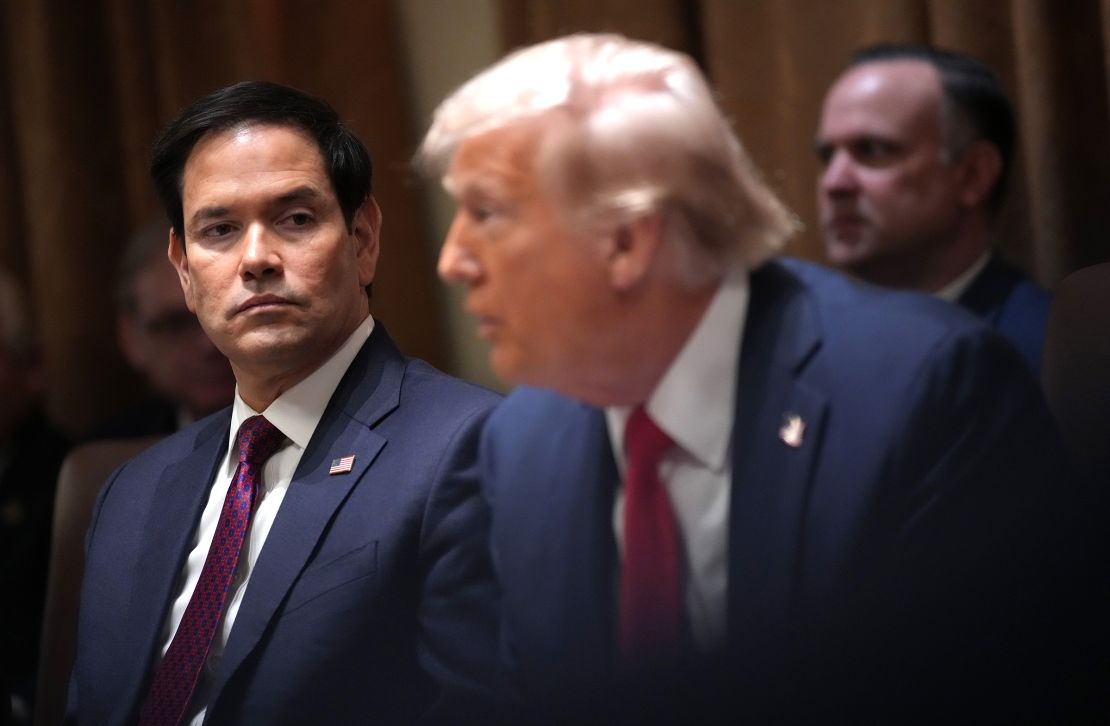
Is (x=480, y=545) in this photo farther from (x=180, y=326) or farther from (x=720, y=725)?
(x=180, y=326)

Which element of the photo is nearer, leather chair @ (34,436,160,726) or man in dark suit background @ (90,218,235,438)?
leather chair @ (34,436,160,726)

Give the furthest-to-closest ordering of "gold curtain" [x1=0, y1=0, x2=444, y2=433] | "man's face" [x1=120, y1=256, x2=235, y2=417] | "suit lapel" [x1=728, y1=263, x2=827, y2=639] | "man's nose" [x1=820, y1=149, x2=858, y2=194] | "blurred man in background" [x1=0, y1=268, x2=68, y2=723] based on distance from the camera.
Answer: "gold curtain" [x1=0, y1=0, x2=444, y2=433] < "man's face" [x1=120, y1=256, x2=235, y2=417] < "blurred man in background" [x1=0, y1=268, x2=68, y2=723] < "man's nose" [x1=820, y1=149, x2=858, y2=194] < "suit lapel" [x1=728, y1=263, x2=827, y2=639]

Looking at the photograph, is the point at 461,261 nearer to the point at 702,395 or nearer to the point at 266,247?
the point at 702,395

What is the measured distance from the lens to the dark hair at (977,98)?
1761 millimetres

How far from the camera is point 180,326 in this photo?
2730mm

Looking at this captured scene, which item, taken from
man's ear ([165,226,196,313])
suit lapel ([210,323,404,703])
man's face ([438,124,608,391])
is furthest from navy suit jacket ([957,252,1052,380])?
man's ear ([165,226,196,313])

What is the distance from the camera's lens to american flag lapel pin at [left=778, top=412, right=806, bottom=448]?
121 centimetres

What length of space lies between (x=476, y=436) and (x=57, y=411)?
195 centimetres

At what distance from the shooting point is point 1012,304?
1.58 metres

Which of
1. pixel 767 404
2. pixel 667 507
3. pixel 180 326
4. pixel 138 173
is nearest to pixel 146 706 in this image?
pixel 667 507

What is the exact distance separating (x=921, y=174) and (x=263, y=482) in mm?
910

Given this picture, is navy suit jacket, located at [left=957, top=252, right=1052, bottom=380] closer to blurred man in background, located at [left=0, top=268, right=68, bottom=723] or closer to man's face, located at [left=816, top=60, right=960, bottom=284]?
man's face, located at [left=816, top=60, right=960, bottom=284]

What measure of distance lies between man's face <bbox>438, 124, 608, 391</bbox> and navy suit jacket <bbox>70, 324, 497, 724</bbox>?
1.11 ft

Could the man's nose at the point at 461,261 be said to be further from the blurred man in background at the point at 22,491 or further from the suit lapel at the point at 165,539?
the blurred man in background at the point at 22,491
